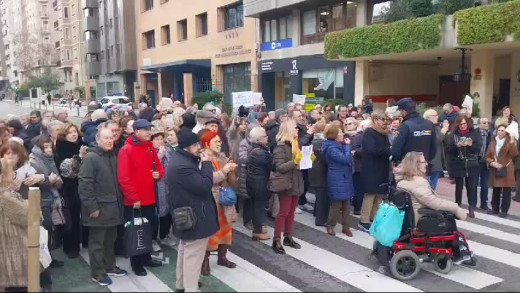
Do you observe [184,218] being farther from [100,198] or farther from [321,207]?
[321,207]

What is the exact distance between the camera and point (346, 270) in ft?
20.0

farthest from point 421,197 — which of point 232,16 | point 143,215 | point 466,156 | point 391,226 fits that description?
point 232,16

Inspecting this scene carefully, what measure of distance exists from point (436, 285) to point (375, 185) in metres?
2.12

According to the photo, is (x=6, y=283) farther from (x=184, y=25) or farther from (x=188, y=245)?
(x=184, y=25)

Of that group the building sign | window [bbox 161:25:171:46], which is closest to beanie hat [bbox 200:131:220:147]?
the building sign

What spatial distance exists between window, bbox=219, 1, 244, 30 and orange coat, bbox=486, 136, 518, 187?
23845 mm

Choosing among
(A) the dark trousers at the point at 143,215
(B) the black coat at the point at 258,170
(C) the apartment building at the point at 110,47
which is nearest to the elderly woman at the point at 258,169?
(B) the black coat at the point at 258,170

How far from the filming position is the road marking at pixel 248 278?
17.9 feet

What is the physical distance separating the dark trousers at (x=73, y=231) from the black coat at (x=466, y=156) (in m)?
6.45

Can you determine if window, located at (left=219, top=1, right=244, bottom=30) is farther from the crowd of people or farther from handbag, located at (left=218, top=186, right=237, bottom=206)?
handbag, located at (left=218, top=186, right=237, bottom=206)

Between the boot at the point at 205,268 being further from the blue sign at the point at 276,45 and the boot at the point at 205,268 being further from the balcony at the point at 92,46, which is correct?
the balcony at the point at 92,46

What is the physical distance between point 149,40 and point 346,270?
42.5 meters

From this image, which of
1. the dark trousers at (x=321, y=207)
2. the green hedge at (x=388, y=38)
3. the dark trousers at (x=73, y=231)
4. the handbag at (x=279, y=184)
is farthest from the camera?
the green hedge at (x=388, y=38)

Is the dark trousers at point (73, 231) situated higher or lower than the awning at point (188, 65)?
lower
